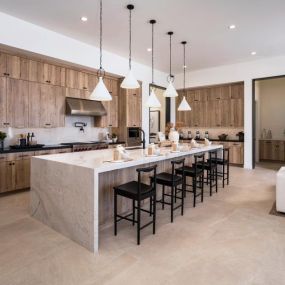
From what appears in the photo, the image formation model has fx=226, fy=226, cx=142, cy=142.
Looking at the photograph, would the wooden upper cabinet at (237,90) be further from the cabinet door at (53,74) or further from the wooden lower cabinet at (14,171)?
the wooden lower cabinet at (14,171)

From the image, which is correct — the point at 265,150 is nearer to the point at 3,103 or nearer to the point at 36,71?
the point at 36,71

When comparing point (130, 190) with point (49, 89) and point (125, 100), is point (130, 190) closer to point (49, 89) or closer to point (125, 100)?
point (49, 89)

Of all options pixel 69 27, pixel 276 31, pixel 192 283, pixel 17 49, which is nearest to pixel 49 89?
pixel 17 49

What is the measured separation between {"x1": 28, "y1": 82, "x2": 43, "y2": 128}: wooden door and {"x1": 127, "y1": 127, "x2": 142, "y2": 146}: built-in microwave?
107 inches

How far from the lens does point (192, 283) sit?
1969mm

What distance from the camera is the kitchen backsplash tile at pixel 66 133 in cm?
504

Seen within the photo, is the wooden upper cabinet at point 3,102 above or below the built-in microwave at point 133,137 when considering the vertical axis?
above

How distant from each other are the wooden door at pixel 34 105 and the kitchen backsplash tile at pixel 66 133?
Result: 405 mm

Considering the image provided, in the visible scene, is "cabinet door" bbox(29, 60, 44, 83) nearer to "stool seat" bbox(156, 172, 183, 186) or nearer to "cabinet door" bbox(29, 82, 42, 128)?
"cabinet door" bbox(29, 82, 42, 128)

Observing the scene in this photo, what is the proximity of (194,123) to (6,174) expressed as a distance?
6462 mm

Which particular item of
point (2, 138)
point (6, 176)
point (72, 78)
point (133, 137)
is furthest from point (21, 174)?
point (133, 137)

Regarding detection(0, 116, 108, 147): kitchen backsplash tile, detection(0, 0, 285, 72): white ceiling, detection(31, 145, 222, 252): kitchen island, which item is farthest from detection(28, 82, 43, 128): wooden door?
detection(31, 145, 222, 252): kitchen island

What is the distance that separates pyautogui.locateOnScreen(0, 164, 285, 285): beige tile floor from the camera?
205 centimetres

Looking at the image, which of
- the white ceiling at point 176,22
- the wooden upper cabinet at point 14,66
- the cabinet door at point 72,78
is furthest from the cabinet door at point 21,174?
the white ceiling at point 176,22
